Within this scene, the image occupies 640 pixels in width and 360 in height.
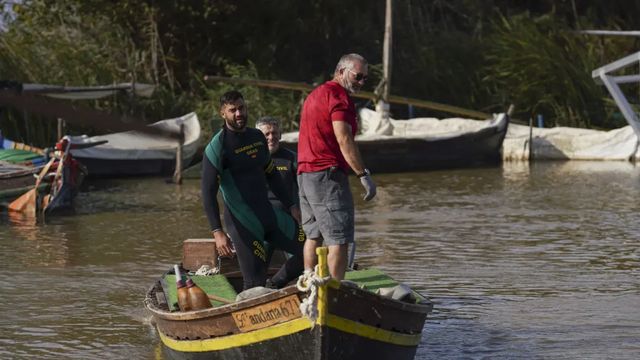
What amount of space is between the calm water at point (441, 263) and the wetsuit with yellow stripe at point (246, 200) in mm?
1068

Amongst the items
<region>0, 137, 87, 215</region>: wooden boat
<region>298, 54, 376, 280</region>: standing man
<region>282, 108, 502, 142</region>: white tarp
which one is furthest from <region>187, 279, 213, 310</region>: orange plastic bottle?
<region>282, 108, 502, 142</region>: white tarp

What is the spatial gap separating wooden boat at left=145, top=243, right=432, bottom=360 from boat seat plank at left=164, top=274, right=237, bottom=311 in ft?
1.69

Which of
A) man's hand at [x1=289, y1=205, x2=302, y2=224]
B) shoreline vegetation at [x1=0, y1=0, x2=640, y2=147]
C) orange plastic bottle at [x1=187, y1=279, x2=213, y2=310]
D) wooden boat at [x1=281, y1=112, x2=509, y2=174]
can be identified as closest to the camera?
orange plastic bottle at [x1=187, y1=279, x2=213, y2=310]

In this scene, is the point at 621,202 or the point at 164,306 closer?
the point at 164,306

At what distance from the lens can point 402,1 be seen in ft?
115

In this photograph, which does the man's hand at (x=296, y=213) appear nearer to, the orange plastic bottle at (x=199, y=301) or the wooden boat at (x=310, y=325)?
the orange plastic bottle at (x=199, y=301)

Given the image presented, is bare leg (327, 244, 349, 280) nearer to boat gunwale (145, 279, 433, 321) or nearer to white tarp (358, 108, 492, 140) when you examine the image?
boat gunwale (145, 279, 433, 321)

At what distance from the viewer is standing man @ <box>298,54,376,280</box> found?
783 centimetres

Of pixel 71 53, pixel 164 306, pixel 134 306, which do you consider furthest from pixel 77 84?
pixel 164 306

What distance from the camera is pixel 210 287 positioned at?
30.6ft

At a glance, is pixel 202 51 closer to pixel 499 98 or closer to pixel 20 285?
pixel 499 98

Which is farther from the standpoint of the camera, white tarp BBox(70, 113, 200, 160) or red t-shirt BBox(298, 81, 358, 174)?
white tarp BBox(70, 113, 200, 160)

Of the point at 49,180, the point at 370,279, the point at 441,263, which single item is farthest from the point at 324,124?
the point at 49,180

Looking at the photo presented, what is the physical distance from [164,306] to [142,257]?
5.59 metres
